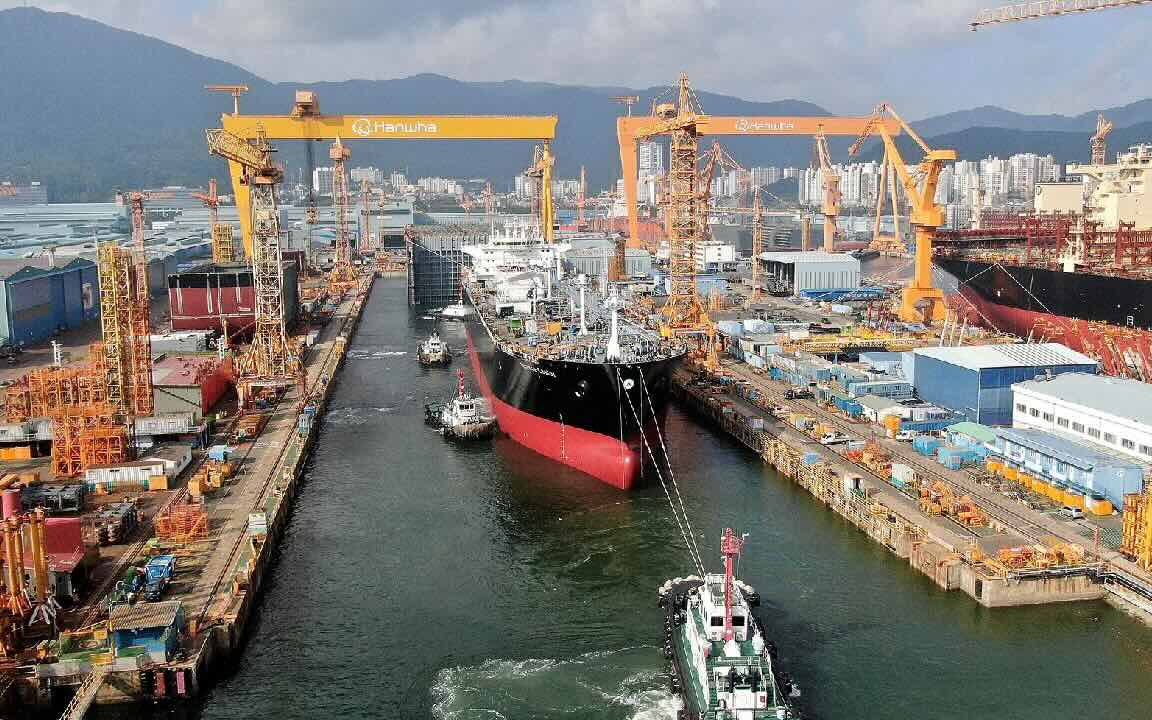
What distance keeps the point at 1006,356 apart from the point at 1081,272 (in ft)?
29.5

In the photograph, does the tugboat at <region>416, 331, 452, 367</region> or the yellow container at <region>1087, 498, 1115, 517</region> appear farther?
the tugboat at <region>416, 331, 452, 367</region>

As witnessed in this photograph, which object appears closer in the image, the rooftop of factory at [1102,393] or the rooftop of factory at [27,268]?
the rooftop of factory at [1102,393]

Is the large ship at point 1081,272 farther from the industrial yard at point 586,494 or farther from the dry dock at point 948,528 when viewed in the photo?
the dry dock at point 948,528

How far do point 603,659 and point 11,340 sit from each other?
31.7 m

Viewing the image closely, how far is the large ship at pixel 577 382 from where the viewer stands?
68.1ft

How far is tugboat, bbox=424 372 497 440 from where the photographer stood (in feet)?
83.3

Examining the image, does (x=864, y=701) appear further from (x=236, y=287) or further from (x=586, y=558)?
(x=236, y=287)

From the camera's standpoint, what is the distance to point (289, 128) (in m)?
42.0

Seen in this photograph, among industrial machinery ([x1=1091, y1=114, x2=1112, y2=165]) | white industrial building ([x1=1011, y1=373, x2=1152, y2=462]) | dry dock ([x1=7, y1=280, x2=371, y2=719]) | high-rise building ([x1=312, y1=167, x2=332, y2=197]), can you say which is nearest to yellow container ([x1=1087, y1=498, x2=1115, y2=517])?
white industrial building ([x1=1011, y1=373, x2=1152, y2=462])

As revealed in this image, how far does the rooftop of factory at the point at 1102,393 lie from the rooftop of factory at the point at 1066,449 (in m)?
0.80

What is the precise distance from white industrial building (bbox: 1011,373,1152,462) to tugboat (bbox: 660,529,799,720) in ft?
34.3

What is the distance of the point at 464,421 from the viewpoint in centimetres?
2569

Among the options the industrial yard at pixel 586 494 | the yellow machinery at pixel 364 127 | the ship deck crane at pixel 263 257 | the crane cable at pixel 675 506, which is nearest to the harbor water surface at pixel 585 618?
the industrial yard at pixel 586 494

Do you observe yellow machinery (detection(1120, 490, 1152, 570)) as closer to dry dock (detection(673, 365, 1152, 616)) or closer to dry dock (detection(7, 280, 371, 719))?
dry dock (detection(673, 365, 1152, 616))
